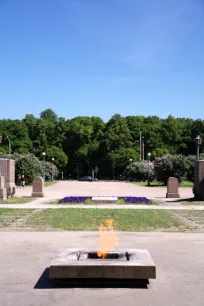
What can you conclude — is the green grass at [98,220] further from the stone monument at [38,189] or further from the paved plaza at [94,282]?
the stone monument at [38,189]

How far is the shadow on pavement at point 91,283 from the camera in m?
5.93

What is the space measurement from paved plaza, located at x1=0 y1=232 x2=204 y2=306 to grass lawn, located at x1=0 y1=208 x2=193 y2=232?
1.82m

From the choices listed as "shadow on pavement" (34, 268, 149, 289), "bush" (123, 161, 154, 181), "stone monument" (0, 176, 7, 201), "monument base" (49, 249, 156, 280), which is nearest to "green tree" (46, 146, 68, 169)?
"bush" (123, 161, 154, 181)

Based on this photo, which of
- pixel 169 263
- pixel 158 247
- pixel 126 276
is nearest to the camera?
pixel 126 276

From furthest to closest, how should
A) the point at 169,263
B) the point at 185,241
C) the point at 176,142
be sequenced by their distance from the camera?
the point at 176,142, the point at 185,241, the point at 169,263

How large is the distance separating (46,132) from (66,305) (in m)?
90.8

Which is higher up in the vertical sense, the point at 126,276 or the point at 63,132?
the point at 63,132

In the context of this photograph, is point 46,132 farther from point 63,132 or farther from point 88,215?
point 88,215

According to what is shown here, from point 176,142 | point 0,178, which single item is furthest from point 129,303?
point 176,142

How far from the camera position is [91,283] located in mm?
6027

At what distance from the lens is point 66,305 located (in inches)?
201

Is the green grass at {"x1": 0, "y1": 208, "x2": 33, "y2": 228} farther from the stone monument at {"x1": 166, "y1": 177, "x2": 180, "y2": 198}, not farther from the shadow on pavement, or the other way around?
the stone monument at {"x1": 166, "y1": 177, "x2": 180, "y2": 198}

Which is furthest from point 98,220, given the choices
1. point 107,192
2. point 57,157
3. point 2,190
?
point 57,157

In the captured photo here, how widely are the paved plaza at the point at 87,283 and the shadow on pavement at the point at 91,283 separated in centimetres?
2
